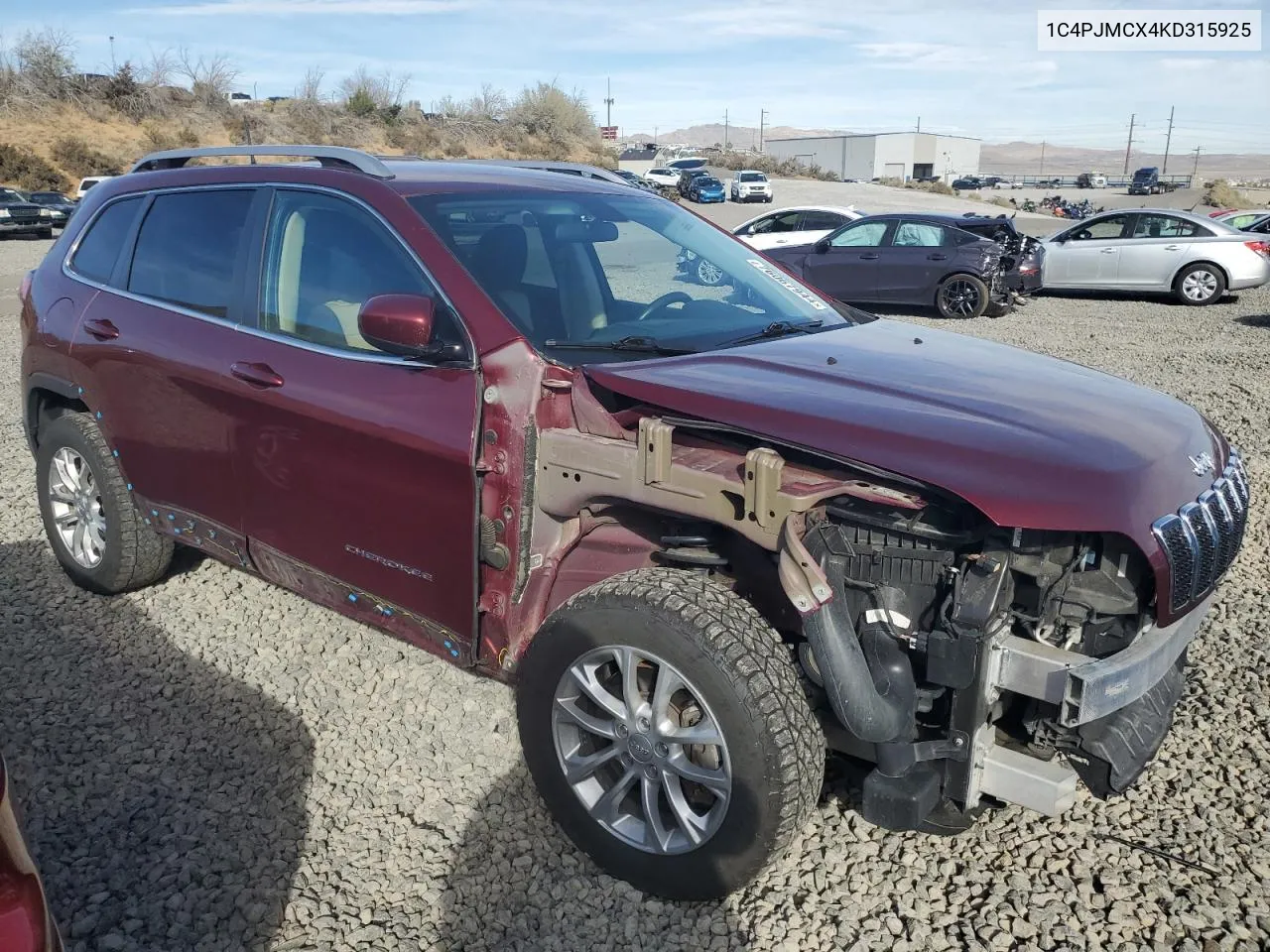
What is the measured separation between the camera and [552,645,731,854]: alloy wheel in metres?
2.61

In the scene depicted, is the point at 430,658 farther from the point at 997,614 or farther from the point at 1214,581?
the point at 1214,581

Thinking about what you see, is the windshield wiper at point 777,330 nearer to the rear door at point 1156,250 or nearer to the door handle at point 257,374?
the door handle at point 257,374

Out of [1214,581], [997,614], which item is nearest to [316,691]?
[997,614]

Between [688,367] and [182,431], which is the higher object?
[688,367]

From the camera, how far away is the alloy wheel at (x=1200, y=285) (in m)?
16.0

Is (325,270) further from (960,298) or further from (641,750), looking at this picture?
(960,298)

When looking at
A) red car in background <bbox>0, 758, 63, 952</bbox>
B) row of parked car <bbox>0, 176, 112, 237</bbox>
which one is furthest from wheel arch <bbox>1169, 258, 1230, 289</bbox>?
row of parked car <bbox>0, 176, 112, 237</bbox>

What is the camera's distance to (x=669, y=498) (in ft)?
8.92

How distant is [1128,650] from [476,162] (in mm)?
3030

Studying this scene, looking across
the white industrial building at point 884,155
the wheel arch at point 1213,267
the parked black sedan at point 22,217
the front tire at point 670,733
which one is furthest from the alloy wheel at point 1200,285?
the white industrial building at point 884,155

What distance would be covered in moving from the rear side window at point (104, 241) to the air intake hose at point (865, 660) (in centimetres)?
341

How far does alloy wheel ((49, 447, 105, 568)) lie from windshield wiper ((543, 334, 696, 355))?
2546 millimetres

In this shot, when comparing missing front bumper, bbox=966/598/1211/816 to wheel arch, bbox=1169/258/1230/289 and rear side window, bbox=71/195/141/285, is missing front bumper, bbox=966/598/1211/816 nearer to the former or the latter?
rear side window, bbox=71/195/141/285

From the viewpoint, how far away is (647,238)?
13.1ft
